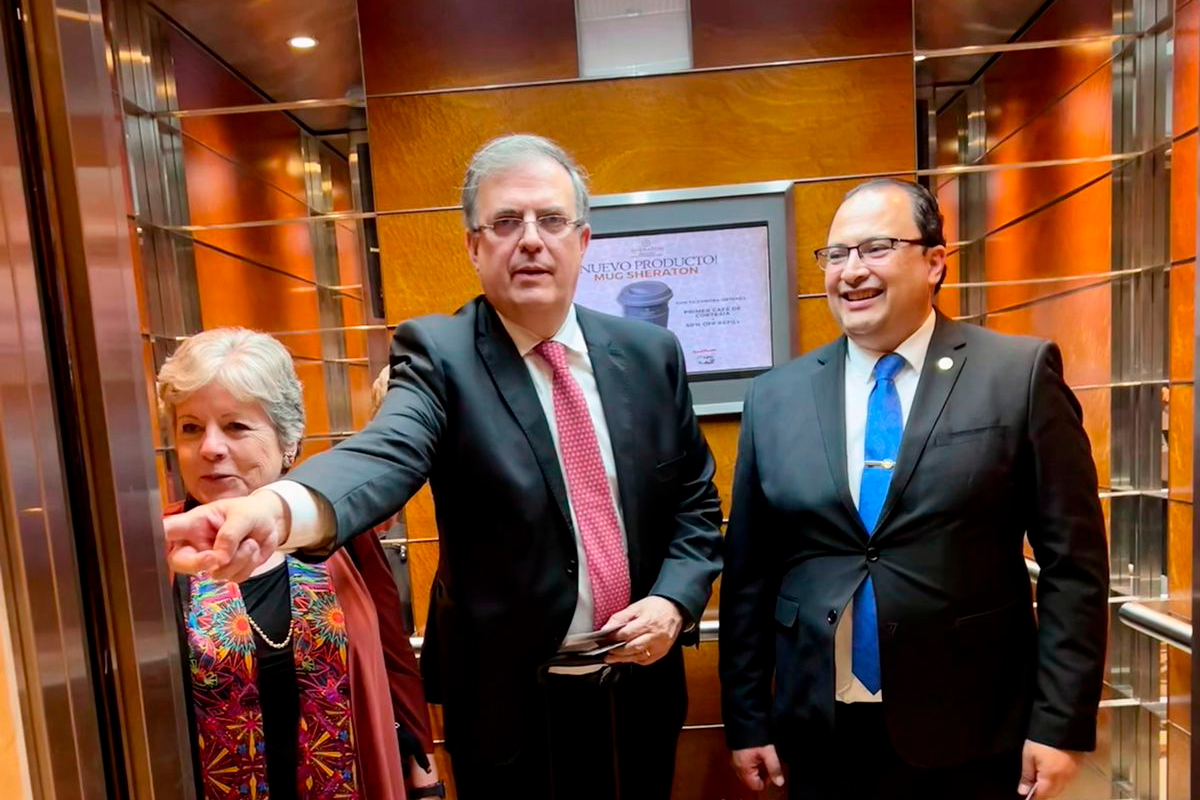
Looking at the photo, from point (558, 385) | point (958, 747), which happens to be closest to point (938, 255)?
point (558, 385)

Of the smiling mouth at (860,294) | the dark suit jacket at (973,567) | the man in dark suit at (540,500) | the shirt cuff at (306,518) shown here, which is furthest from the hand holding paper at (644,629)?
the smiling mouth at (860,294)

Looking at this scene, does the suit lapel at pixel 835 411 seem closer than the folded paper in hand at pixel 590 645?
No

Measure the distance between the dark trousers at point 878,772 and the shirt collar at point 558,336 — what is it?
920 mm

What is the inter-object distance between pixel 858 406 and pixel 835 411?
57 mm

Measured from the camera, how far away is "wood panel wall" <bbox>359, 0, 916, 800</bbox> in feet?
7.46

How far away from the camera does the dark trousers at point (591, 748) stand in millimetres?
1387

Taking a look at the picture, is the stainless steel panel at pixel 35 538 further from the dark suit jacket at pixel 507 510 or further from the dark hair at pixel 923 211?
the dark hair at pixel 923 211

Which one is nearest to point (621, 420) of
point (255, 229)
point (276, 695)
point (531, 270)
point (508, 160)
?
point (531, 270)

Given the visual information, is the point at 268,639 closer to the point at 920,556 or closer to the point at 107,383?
the point at 107,383

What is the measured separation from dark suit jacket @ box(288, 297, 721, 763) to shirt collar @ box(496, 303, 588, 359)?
2cm

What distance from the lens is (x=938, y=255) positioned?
1505mm

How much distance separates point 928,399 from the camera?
55.6 inches

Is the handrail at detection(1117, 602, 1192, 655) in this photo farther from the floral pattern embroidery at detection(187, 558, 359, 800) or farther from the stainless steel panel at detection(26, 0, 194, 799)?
the stainless steel panel at detection(26, 0, 194, 799)

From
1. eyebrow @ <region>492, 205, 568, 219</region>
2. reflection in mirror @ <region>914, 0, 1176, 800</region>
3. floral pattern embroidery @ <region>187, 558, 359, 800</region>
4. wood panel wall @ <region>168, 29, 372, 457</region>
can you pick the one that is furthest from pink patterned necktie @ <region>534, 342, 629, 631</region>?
reflection in mirror @ <region>914, 0, 1176, 800</region>
